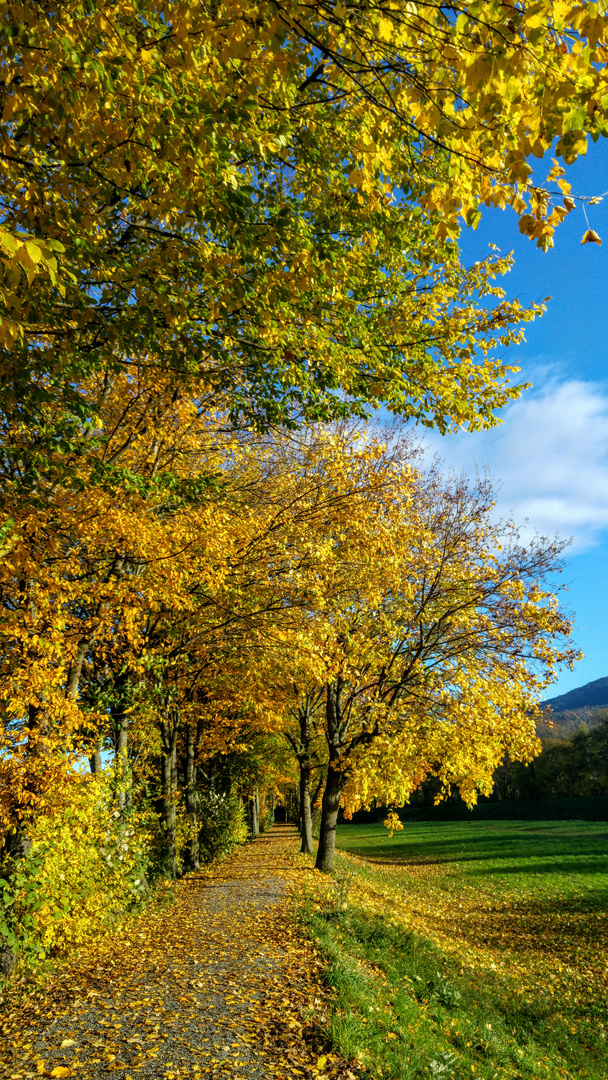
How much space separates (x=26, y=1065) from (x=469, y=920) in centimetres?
1353

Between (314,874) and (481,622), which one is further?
(314,874)

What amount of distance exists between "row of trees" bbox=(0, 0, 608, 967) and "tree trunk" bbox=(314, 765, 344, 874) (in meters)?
0.08

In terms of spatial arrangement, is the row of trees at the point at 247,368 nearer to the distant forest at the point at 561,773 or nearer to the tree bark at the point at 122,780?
the tree bark at the point at 122,780

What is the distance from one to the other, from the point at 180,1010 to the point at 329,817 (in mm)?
8669

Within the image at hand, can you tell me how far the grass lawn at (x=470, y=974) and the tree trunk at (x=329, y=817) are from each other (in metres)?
0.64

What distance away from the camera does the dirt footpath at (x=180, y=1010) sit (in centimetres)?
445

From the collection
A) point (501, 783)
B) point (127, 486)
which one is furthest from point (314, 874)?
point (501, 783)

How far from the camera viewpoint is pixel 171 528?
331 inches

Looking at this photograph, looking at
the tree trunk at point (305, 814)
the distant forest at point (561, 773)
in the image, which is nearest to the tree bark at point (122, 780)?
the tree trunk at point (305, 814)

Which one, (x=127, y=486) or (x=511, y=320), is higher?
(x=511, y=320)

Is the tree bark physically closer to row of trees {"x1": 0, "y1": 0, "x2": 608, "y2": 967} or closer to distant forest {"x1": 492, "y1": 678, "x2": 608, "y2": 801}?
row of trees {"x1": 0, "y1": 0, "x2": 608, "y2": 967}

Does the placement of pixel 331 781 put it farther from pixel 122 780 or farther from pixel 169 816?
pixel 122 780

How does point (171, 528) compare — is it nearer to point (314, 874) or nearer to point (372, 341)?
point (372, 341)

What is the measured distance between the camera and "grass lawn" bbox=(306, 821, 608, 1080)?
554 centimetres
